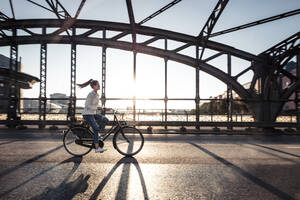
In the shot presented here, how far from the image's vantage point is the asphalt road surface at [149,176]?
2.15 m

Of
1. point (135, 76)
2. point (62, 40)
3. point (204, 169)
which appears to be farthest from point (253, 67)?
point (62, 40)

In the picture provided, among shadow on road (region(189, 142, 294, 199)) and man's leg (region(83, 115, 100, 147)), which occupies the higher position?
man's leg (region(83, 115, 100, 147))

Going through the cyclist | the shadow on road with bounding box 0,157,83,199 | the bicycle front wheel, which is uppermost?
the cyclist

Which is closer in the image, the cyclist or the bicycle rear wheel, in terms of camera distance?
the cyclist

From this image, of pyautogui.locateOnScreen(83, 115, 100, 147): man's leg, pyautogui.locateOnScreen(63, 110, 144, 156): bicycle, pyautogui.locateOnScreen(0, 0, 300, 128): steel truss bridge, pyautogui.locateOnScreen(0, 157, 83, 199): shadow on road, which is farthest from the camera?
pyautogui.locateOnScreen(0, 0, 300, 128): steel truss bridge

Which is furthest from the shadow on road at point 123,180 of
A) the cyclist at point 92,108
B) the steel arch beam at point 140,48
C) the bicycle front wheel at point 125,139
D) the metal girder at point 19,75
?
the metal girder at point 19,75

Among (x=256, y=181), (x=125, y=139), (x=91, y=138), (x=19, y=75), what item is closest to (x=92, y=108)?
(x=91, y=138)

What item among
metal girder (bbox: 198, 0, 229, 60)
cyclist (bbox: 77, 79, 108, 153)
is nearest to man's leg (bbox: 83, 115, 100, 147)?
cyclist (bbox: 77, 79, 108, 153)

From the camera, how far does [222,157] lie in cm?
394

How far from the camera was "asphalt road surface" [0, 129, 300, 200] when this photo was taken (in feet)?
7.06

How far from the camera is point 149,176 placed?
275 centimetres

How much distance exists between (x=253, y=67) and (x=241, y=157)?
9.20m

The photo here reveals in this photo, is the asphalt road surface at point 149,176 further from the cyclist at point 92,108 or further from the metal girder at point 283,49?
the metal girder at point 283,49

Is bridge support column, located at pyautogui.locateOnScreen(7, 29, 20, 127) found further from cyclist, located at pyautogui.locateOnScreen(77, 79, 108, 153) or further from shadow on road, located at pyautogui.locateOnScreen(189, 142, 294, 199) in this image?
shadow on road, located at pyautogui.locateOnScreen(189, 142, 294, 199)
